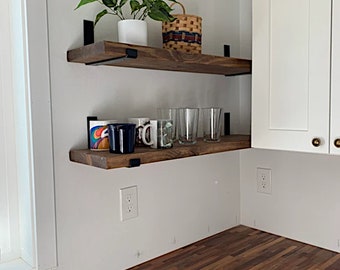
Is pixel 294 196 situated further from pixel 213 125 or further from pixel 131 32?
pixel 131 32

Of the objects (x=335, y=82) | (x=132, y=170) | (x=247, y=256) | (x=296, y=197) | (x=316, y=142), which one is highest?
(x=335, y=82)

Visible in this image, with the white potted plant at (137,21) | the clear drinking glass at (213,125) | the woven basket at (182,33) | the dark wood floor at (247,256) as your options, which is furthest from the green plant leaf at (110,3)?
the dark wood floor at (247,256)

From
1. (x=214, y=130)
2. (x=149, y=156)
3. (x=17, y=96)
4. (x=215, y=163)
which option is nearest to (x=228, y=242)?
(x=215, y=163)

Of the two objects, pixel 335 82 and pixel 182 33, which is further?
pixel 182 33

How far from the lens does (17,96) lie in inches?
42.3

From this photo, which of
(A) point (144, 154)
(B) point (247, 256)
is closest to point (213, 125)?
(A) point (144, 154)

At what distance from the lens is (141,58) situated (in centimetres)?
103

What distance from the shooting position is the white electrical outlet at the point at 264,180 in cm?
158

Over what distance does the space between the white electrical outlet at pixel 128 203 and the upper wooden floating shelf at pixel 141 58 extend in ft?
1.44

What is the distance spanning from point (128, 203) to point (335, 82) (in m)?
0.79

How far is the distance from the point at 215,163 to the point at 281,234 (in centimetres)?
42

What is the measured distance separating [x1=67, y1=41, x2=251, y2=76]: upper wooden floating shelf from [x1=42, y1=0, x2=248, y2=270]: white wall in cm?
7

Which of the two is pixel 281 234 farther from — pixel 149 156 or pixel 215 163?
pixel 149 156

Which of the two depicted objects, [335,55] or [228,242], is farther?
[228,242]
